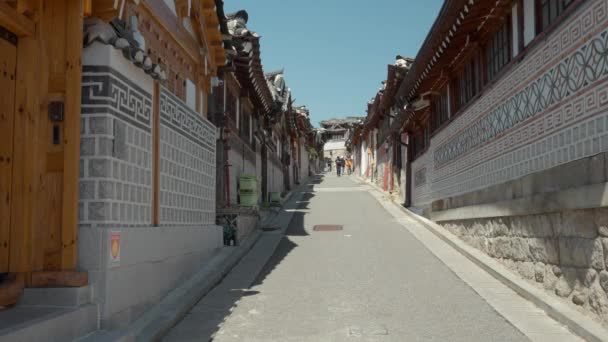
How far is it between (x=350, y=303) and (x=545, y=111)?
13.1 ft

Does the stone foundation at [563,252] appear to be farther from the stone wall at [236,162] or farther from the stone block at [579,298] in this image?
the stone wall at [236,162]

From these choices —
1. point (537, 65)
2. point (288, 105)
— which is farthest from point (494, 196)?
point (288, 105)

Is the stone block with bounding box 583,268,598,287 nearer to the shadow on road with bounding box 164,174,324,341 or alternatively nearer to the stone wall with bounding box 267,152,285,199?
the shadow on road with bounding box 164,174,324,341

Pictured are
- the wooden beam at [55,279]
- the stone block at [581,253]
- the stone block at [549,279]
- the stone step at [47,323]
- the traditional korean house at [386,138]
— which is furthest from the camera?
the traditional korean house at [386,138]

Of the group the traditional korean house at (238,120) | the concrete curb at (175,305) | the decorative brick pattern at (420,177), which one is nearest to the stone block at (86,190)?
the concrete curb at (175,305)

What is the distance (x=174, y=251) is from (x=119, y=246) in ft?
7.62

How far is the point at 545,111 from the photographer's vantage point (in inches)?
330

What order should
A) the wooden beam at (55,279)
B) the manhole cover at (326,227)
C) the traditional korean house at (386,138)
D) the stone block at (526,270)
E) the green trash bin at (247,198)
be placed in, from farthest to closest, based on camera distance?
the traditional korean house at (386,138) < the manhole cover at (326,227) < the green trash bin at (247,198) < the stone block at (526,270) < the wooden beam at (55,279)

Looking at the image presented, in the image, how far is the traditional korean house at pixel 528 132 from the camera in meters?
6.68

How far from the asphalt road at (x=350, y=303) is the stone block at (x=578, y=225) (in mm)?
1386

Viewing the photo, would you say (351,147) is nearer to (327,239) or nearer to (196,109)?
(327,239)

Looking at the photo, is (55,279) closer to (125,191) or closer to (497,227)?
(125,191)

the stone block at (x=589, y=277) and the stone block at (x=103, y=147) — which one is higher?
the stone block at (x=103, y=147)

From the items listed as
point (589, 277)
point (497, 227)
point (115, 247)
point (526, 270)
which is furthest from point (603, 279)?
point (115, 247)
